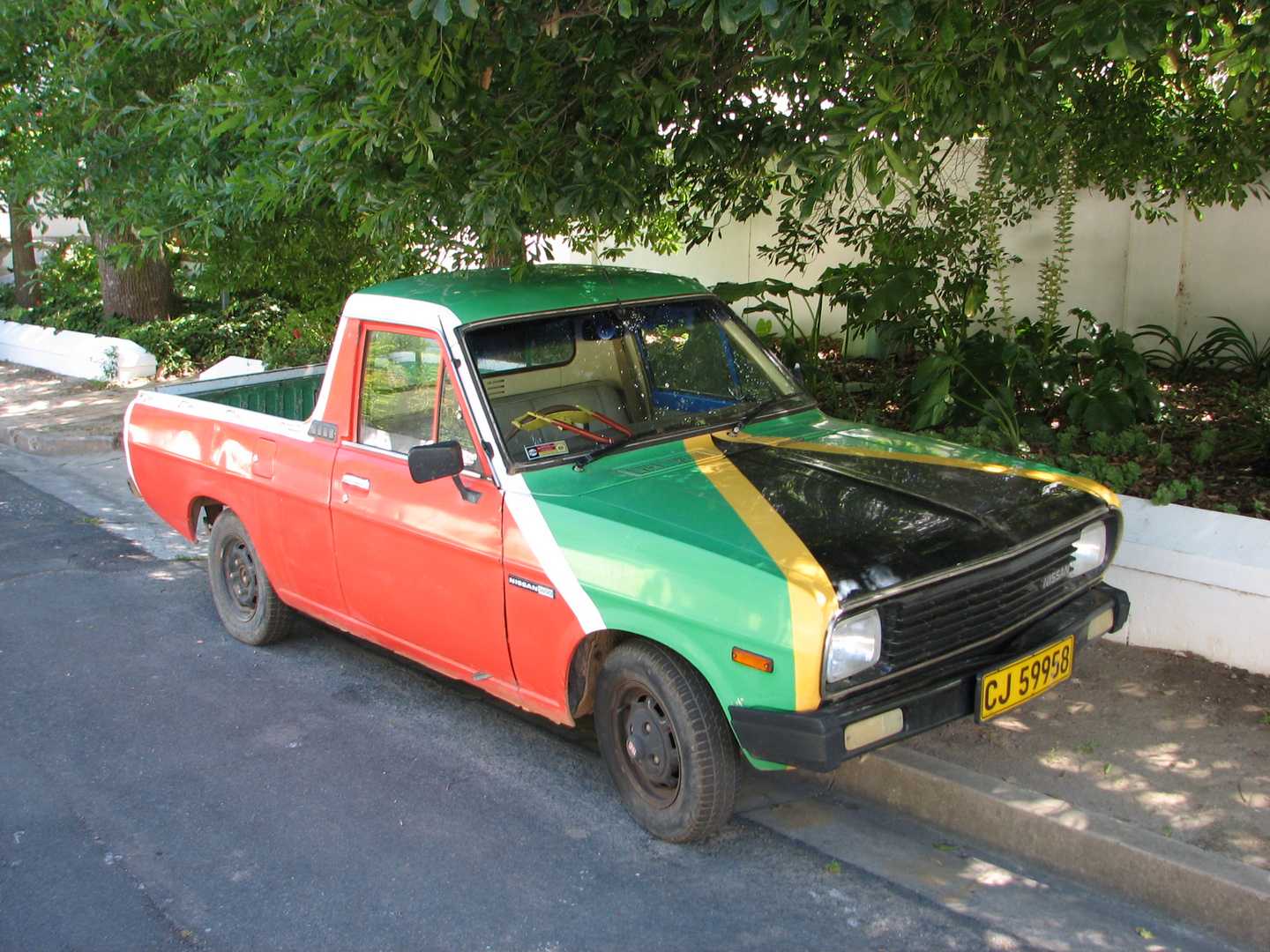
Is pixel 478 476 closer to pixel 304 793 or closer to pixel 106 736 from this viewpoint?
pixel 304 793

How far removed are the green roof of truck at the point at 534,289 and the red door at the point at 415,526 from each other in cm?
21

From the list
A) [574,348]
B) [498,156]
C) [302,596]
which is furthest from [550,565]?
[498,156]

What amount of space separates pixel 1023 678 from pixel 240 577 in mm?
4032

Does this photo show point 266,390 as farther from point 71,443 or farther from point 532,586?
point 71,443

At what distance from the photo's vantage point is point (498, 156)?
5.14m

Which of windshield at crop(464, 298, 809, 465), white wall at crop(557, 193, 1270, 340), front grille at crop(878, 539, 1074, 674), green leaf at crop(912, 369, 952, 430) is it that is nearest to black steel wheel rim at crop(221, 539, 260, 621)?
windshield at crop(464, 298, 809, 465)

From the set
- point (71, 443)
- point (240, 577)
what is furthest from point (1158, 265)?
point (71, 443)

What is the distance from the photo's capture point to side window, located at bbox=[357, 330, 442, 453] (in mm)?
4410

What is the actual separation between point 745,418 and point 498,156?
69.0 inches

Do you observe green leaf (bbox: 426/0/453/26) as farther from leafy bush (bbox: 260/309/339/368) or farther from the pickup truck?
leafy bush (bbox: 260/309/339/368)

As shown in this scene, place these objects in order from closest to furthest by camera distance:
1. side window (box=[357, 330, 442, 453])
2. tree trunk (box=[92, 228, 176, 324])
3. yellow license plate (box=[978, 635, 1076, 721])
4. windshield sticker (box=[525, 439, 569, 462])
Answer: yellow license plate (box=[978, 635, 1076, 721]), windshield sticker (box=[525, 439, 569, 462]), side window (box=[357, 330, 442, 453]), tree trunk (box=[92, 228, 176, 324])

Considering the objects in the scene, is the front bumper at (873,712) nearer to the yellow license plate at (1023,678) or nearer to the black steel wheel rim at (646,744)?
the yellow license plate at (1023,678)

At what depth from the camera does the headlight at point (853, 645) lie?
125 inches

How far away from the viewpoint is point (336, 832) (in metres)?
3.96
